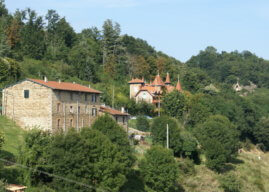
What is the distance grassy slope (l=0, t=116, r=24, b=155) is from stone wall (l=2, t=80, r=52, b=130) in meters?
0.86

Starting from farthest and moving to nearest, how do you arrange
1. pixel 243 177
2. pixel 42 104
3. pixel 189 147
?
1. pixel 243 177
2. pixel 189 147
3. pixel 42 104

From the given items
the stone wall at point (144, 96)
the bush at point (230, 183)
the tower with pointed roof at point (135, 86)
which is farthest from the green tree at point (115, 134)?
the tower with pointed roof at point (135, 86)

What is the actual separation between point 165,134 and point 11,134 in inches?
807

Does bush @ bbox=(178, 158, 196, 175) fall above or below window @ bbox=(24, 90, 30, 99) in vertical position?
below

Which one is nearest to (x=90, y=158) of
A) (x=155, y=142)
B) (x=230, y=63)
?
(x=155, y=142)

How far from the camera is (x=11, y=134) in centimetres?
5022

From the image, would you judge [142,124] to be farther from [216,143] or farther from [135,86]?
[135,86]

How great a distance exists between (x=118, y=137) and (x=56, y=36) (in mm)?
59684

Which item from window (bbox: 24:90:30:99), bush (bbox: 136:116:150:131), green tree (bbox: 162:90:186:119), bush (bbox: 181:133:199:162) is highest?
window (bbox: 24:90:30:99)

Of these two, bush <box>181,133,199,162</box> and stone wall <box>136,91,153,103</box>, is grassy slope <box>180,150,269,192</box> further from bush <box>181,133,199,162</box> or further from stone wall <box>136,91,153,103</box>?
stone wall <box>136,91,153,103</box>

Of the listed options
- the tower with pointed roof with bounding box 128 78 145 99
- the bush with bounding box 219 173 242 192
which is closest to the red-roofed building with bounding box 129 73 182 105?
the tower with pointed roof with bounding box 128 78 145 99

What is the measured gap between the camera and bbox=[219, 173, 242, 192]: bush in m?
57.8

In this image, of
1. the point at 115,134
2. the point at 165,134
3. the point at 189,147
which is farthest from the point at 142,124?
the point at 115,134

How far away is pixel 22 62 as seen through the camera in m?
84.2
